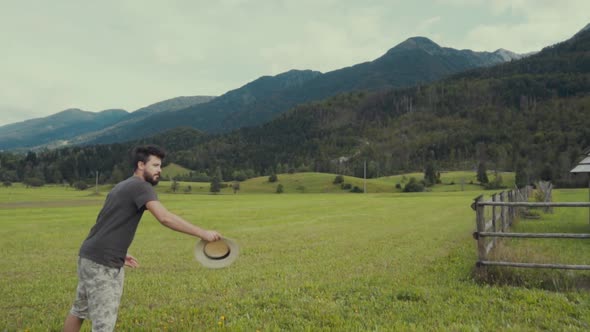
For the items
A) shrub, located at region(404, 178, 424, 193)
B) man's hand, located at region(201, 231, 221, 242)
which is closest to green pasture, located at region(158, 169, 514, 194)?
shrub, located at region(404, 178, 424, 193)

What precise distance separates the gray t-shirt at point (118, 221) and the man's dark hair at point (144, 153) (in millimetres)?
254

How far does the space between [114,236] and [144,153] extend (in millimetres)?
1134

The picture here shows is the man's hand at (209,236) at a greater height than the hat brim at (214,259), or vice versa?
the man's hand at (209,236)

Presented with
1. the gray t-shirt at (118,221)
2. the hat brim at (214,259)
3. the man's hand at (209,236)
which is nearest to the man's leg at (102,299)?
the gray t-shirt at (118,221)

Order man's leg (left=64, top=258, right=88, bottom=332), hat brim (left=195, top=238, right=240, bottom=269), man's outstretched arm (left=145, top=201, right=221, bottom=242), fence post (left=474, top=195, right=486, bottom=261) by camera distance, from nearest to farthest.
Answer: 1. man's outstretched arm (left=145, top=201, right=221, bottom=242)
2. man's leg (left=64, top=258, right=88, bottom=332)
3. hat brim (left=195, top=238, right=240, bottom=269)
4. fence post (left=474, top=195, right=486, bottom=261)

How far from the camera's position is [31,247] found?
19.2 meters

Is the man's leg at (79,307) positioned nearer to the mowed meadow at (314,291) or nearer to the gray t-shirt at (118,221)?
the gray t-shirt at (118,221)

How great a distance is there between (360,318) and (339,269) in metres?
4.84

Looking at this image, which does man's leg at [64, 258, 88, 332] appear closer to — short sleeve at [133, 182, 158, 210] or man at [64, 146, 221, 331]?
man at [64, 146, 221, 331]

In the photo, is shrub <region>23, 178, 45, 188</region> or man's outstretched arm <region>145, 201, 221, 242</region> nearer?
man's outstretched arm <region>145, 201, 221, 242</region>

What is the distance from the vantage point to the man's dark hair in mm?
5469

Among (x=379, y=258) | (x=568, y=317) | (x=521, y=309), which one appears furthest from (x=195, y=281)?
(x=568, y=317)

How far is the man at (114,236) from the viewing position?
5.19m

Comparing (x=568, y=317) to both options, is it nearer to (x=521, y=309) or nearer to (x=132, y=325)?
(x=521, y=309)
